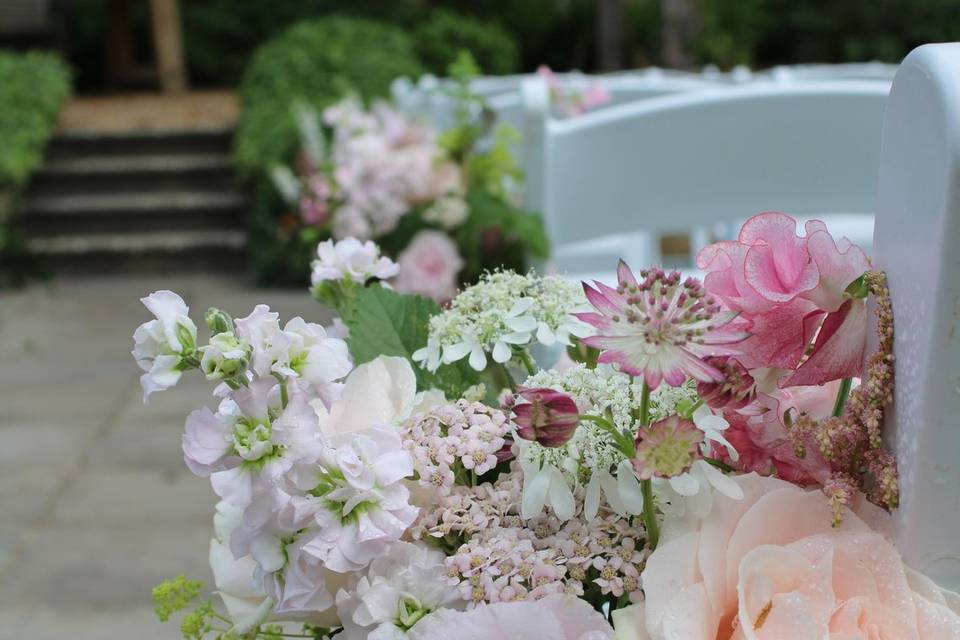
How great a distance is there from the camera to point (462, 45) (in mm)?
10500

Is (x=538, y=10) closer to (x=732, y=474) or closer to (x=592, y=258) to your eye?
(x=592, y=258)

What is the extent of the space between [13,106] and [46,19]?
4322 mm

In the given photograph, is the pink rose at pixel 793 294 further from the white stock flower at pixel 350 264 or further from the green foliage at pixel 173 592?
the green foliage at pixel 173 592

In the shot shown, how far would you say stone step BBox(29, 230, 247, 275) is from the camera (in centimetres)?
734

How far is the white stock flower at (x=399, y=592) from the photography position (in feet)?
1.72

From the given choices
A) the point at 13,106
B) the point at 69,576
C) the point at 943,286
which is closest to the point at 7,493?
the point at 69,576

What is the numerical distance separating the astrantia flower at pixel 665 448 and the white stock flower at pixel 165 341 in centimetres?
21

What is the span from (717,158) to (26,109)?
23.5ft

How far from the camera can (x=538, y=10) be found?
1213 centimetres

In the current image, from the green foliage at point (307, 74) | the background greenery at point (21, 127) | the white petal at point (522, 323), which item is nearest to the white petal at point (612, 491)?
the white petal at point (522, 323)

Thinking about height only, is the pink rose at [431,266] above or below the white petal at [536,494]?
below

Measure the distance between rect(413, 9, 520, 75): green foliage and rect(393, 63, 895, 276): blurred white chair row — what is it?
8.53m

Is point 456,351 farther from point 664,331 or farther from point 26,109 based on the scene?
point 26,109

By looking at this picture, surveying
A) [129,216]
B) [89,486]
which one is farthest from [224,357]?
[129,216]
